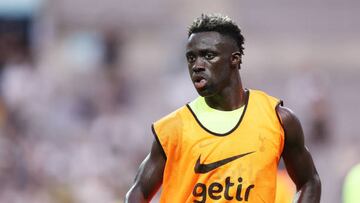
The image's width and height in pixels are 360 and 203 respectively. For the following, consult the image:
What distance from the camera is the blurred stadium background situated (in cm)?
1513

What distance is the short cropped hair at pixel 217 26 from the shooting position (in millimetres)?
6484

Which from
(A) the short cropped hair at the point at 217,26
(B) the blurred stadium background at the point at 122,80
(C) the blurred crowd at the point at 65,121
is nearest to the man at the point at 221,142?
(A) the short cropped hair at the point at 217,26

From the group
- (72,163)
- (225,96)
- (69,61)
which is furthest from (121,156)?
(225,96)

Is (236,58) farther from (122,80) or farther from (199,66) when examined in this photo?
(122,80)

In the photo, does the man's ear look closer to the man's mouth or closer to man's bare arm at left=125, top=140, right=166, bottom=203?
the man's mouth

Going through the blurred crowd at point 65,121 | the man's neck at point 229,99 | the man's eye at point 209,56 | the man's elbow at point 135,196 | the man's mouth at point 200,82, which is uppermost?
the man's eye at point 209,56

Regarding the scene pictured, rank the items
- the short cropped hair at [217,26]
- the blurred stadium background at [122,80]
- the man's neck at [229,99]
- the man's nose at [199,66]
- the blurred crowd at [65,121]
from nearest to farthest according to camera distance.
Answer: the man's nose at [199,66]
the short cropped hair at [217,26]
the man's neck at [229,99]
the blurred crowd at [65,121]
the blurred stadium background at [122,80]

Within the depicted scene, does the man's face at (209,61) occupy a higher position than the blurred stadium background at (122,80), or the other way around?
the man's face at (209,61)

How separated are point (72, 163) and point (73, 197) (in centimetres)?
146

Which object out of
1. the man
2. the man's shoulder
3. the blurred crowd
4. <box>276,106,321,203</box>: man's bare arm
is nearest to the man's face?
the man

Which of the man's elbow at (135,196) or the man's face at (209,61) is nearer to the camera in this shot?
the man's face at (209,61)

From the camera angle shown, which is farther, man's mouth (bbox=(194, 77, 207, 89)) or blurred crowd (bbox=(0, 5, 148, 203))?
blurred crowd (bbox=(0, 5, 148, 203))

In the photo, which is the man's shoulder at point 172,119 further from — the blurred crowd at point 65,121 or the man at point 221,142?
the blurred crowd at point 65,121

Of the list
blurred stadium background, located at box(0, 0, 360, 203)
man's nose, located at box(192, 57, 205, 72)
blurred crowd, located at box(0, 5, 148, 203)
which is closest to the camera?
man's nose, located at box(192, 57, 205, 72)
